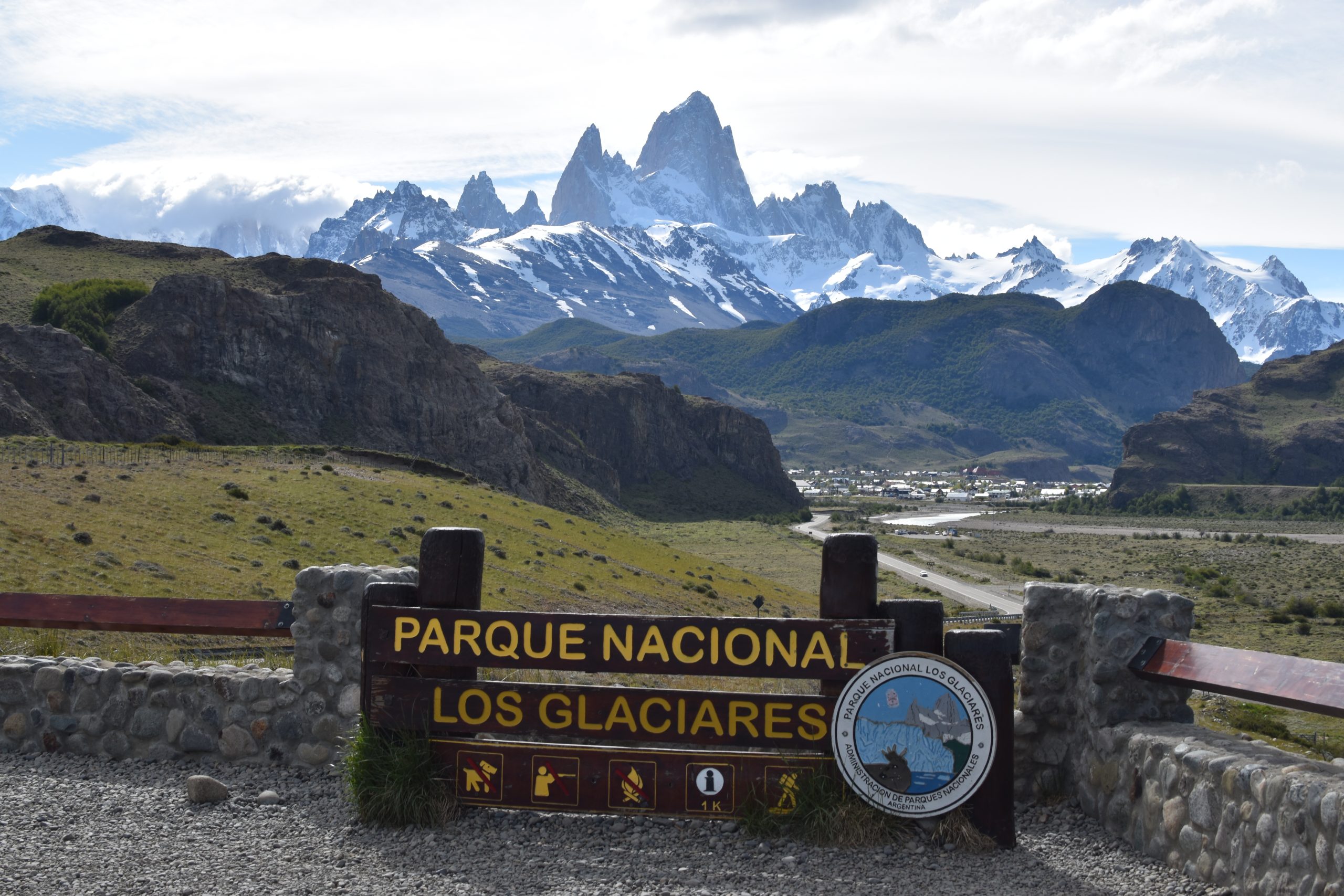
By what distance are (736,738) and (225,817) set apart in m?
3.78

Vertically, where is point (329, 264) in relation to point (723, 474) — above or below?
above

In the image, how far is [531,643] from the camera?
8.41 m

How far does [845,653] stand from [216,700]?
208 inches

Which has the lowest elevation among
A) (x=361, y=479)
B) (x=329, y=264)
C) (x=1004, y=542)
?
(x=1004, y=542)

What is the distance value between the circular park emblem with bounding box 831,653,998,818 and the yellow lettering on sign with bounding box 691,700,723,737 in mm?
879

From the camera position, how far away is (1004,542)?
128375 mm

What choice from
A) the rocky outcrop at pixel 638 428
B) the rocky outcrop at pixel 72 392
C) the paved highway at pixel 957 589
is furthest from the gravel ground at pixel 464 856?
the rocky outcrop at pixel 638 428

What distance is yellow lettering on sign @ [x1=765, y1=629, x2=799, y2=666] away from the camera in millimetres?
8109

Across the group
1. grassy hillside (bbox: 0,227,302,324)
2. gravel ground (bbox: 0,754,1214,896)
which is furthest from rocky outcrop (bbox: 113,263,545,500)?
gravel ground (bbox: 0,754,1214,896)

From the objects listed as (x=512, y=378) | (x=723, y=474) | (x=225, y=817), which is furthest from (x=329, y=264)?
(x=225, y=817)

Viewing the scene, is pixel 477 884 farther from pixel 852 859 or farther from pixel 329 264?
pixel 329 264

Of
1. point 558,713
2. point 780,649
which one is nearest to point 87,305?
point 558,713

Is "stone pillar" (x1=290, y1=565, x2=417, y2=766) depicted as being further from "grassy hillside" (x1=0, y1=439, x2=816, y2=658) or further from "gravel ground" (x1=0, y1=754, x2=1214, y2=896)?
"grassy hillside" (x1=0, y1=439, x2=816, y2=658)

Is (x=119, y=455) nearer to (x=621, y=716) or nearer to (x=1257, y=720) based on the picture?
(x=1257, y=720)
